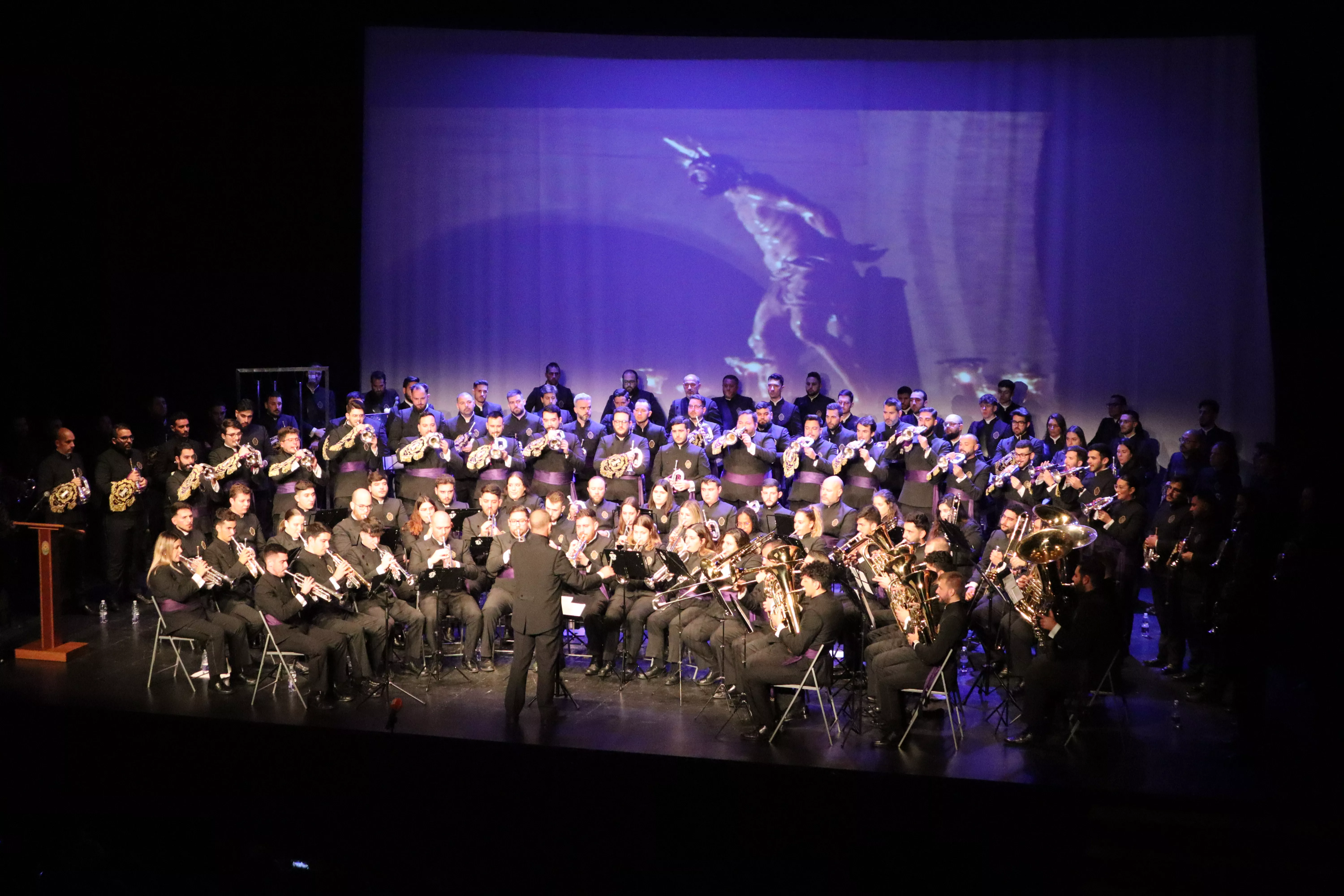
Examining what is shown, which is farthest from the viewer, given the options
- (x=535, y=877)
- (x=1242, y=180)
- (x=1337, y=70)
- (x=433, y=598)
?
(x=1242, y=180)

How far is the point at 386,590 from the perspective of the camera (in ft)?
30.6

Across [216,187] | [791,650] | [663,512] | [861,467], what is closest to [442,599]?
[663,512]

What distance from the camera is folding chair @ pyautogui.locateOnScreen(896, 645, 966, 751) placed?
25.1ft

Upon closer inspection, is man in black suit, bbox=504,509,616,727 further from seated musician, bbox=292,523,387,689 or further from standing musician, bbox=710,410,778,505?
standing musician, bbox=710,410,778,505

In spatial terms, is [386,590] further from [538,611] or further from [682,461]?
[682,461]

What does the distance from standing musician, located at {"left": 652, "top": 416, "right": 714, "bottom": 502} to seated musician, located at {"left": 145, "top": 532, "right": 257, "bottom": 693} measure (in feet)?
13.8

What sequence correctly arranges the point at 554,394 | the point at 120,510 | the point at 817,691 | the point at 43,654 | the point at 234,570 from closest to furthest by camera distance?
the point at 817,691 → the point at 234,570 → the point at 43,654 → the point at 120,510 → the point at 554,394

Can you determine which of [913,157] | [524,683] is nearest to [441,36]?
[913,157]

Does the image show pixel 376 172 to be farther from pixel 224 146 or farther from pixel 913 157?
pixel 913 157

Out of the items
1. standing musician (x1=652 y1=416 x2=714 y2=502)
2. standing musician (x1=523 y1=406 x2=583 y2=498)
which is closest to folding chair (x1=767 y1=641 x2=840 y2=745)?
standing musician (x1=652 y1=416 x2=714 y2=502)

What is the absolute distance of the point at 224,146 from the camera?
47.1ft

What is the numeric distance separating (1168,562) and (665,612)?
3.99 m

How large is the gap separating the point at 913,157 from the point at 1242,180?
3.79 meters

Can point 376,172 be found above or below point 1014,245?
above
